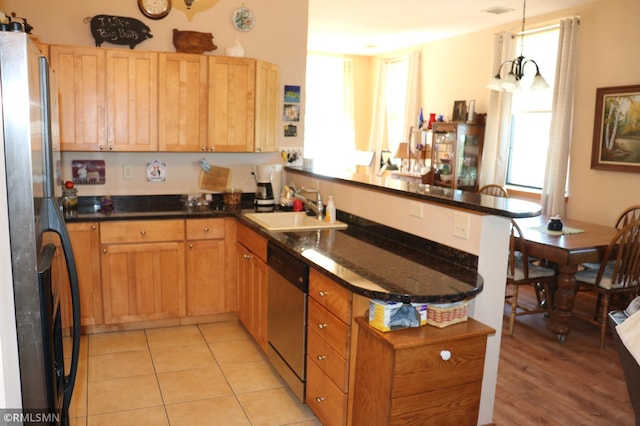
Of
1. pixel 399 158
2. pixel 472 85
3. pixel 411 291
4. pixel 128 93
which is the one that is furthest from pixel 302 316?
pixel 399 158

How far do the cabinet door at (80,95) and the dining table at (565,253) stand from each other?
10.8 ft

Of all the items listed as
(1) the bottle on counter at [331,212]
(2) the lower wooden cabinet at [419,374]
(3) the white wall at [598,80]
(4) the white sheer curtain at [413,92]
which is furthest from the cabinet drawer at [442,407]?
(4) the white sheer curtain at [413,92]

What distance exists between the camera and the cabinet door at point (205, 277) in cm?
396

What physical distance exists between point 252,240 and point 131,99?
1394mm

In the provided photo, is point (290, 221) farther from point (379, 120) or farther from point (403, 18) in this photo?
point (379, 120)

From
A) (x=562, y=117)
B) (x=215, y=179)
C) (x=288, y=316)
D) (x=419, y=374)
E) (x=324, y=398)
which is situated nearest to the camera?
(x=419, y=374)

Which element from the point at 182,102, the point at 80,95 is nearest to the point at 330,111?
the point at 182,102

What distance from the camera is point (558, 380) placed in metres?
3.36

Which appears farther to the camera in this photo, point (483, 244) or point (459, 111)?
point (459, 111)

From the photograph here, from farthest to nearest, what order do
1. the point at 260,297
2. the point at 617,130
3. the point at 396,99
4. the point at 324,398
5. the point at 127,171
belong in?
the point at 396,99 → the point at 617,130 → the point at 127,171 → the point at 260,297 → the point at 324,398

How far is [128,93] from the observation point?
12.5ft

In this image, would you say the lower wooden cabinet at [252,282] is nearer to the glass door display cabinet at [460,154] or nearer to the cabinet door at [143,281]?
the cabinet door at [143,281]

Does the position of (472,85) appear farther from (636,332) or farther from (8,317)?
(8,317)

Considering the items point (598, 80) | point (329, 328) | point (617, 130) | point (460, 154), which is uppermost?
point (598, 80)
